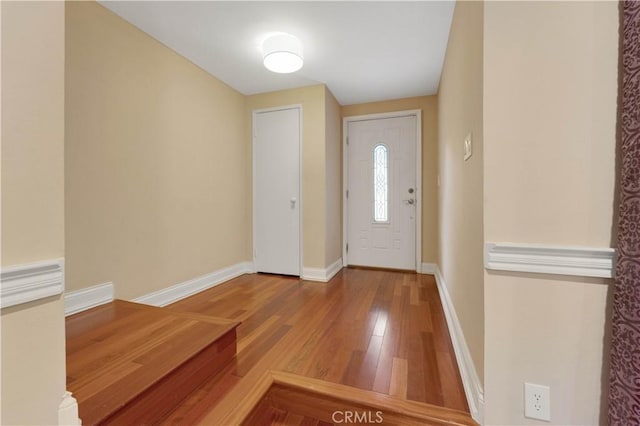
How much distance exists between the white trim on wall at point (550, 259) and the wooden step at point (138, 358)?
138 cm

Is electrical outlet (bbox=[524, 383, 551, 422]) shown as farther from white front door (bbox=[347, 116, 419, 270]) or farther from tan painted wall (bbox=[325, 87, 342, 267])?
white front door (bbox=[347, 116, 419, 270])

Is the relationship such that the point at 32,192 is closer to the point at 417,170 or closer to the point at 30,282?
the point at 30,282

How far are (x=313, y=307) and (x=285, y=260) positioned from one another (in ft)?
3.42

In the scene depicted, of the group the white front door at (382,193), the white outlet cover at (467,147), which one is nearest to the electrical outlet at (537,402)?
the white outlet cover at (467,147)

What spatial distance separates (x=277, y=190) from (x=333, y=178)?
0.72 meters

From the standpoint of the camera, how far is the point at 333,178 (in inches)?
129

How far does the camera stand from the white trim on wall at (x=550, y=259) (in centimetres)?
87

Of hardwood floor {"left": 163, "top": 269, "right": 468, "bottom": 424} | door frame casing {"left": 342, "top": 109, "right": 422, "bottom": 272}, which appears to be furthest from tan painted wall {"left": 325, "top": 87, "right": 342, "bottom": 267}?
hardwood floor {"left": 163, "top": 269, "right": 468, "bottom": 424}

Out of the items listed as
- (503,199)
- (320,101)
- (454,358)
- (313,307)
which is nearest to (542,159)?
(503,199)

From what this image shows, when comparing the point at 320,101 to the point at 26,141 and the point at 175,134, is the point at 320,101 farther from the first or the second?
the point at 26,141

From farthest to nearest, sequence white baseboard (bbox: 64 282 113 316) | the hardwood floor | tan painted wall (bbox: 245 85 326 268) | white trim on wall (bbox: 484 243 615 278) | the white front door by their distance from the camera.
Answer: the white front door → tan painted wall (bbox: 245 85 326 268) → white baseboard (bbox: 64 282 113 316) → the hardwood floor → white trim on wall (bbox: 484 243 615 278)

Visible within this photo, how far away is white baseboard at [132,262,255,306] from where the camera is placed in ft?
6.96

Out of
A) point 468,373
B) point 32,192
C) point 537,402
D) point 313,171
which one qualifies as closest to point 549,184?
point 537,402

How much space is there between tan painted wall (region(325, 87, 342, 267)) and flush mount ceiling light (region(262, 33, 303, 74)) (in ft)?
2.93
